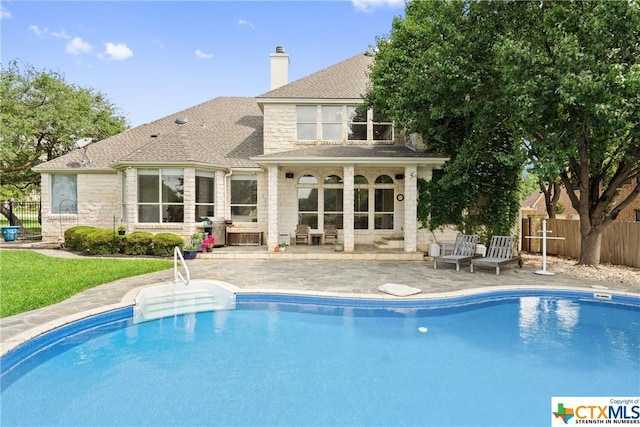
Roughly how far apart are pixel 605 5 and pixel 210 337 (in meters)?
11.9

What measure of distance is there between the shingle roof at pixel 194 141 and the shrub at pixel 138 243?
3.32 metres

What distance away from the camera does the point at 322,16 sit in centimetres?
1456

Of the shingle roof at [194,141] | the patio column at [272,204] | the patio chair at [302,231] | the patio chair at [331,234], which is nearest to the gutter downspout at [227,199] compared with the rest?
the shingle roof at [194,141]

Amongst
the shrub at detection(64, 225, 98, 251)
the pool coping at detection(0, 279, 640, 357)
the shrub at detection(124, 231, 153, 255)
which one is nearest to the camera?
the pool coping at detection(0, 279, 640, 357)

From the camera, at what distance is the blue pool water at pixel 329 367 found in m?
4.18

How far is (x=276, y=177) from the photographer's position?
13.3 metres

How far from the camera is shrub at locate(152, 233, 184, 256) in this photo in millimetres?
12891

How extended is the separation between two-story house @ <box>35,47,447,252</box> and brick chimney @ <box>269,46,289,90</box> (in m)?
2.60

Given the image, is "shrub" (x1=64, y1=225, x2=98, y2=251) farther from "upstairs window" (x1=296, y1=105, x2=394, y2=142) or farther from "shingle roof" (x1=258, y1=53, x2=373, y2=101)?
"upstairs window" (x1=296, y1=105, x2=394, y2=142)

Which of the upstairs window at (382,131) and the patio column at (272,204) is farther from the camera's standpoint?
the upstairs window at (382,131)

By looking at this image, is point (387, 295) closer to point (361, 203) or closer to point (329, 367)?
point (329, 367)

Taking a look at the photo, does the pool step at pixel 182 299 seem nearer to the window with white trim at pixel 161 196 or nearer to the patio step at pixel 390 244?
the window with white trim at pixel 161 196

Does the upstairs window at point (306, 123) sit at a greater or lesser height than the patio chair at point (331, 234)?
greater

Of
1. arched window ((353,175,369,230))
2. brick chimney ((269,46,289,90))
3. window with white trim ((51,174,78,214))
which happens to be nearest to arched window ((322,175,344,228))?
arched window ((353,175,369,230))
